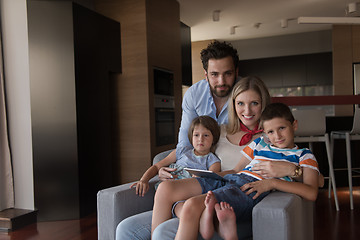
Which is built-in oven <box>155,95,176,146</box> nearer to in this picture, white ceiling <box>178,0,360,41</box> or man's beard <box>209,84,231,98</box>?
white ceiling <box>178,0,360,41</box>

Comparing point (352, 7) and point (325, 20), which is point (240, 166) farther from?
point (352, 7)

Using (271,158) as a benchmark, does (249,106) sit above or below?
above

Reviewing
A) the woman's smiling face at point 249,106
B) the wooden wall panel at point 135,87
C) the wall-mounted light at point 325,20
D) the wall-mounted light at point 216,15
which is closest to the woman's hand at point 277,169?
the woman's smiling face at point 249,106

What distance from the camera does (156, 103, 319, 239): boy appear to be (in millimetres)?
1392

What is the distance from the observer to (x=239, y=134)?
6.51 feet

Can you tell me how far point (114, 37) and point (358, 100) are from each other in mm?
2752

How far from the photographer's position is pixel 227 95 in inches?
85.1

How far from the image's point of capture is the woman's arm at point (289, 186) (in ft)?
5.00

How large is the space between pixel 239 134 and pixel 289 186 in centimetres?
52

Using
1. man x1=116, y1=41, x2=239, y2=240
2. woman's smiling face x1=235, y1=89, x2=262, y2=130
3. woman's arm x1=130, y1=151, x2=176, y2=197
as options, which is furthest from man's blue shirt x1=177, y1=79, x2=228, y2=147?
woman's smiling face x1=235, y1=89, x2=262, y2=130

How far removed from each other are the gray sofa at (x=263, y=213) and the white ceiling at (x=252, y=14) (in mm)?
4158

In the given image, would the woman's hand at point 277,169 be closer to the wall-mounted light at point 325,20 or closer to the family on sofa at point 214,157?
the family on sofa at point 214,157

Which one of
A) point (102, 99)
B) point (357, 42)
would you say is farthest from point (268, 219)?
point (357, 42)

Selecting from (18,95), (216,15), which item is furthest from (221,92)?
(216,15)
